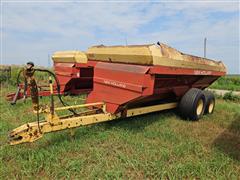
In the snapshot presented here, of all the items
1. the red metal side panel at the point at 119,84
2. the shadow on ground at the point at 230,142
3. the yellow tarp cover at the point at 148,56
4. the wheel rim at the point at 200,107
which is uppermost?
the yellow tarp cover at the point at 148,56

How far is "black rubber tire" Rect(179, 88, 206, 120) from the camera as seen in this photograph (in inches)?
221

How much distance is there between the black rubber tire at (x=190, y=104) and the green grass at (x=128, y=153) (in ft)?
1.15

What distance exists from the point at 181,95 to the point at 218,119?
3.45 ft

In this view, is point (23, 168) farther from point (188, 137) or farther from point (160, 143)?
point (188, 137)

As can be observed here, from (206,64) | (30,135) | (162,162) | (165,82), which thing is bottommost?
(162,162)

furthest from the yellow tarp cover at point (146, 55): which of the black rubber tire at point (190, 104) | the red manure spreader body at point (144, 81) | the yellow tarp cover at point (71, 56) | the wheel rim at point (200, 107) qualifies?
the yellow tarp cover at point (71, 56)

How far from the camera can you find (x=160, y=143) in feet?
13.7

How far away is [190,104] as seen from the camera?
5605 mm

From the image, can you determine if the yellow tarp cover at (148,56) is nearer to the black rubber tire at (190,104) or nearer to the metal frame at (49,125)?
the black rubber tire at (190,104)

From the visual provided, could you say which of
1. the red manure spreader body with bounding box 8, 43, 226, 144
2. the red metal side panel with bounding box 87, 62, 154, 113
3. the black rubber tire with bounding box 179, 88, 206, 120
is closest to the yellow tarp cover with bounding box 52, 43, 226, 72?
the red manure spreader body with bounding box 8, 43, 226, 144

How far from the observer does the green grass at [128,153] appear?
3164 mm

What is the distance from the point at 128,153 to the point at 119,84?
1.32 metres

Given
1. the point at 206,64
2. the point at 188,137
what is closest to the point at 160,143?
the point at 188,137

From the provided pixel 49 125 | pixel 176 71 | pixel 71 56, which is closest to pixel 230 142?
pixel 176 71
